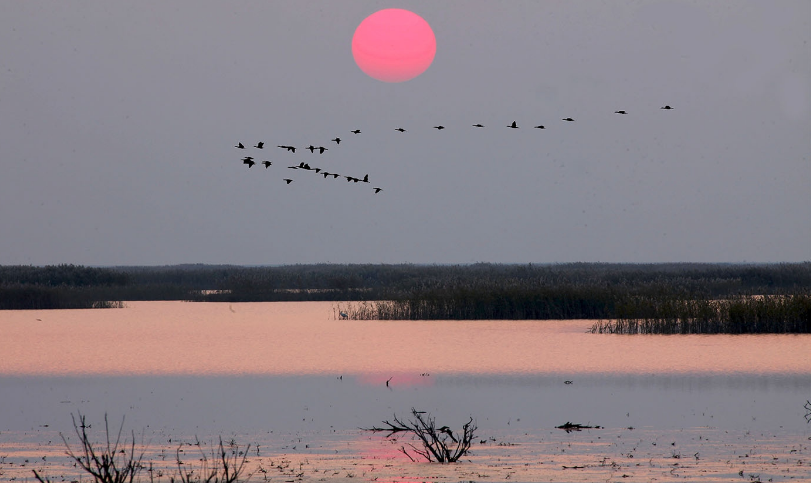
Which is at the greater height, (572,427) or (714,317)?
(714,317)

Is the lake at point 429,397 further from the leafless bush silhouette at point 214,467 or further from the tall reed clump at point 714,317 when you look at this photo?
the tall reed clump at point 714,317

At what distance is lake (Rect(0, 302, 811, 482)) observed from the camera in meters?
12.4

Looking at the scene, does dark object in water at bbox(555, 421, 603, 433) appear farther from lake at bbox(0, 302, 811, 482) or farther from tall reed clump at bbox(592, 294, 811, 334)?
tall reed clump at bbox(592, 294, 811, 334)

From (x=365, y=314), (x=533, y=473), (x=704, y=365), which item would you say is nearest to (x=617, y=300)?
(x=365, y=314)

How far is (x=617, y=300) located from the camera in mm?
38094

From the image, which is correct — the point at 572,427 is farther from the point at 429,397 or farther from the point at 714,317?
the point at 714,317

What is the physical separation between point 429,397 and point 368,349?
33.2ft

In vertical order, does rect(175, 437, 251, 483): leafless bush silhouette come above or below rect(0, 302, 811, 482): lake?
below

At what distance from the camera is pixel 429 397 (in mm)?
19250

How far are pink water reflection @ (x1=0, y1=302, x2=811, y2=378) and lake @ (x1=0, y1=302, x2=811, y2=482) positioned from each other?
0.34ft

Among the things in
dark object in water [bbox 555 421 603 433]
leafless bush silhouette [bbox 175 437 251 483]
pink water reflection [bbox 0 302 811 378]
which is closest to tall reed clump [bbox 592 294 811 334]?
pink water reflection [bbox 0 302 811 378]

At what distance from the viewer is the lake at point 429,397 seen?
486 inches

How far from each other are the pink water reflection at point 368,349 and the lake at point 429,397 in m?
0.10

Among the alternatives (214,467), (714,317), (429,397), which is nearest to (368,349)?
(429,397)
